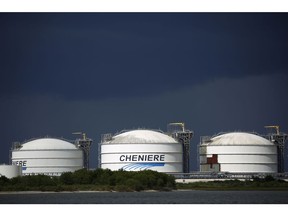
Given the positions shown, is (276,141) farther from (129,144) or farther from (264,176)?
(129,144)

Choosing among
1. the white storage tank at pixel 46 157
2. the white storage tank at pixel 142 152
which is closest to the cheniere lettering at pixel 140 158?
the white storage tank at pixel 142 152

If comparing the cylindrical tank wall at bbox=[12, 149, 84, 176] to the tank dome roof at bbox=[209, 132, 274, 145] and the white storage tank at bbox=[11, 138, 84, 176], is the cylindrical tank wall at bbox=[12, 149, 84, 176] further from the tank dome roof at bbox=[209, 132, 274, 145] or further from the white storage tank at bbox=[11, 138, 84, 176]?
the tank dome roof at bbox=[209, 132, 274, 145]

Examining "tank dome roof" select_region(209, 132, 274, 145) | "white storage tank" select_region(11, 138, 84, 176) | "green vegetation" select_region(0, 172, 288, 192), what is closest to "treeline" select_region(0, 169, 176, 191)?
"green vegetation" select_region(0, 172, 288, 192)

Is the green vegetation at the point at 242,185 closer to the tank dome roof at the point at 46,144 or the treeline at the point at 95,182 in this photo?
the treeline at the point at 95,182

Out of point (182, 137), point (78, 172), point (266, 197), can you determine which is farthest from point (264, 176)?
point (266, 197)

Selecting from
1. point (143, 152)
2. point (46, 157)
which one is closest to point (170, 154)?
point (143, 152)
